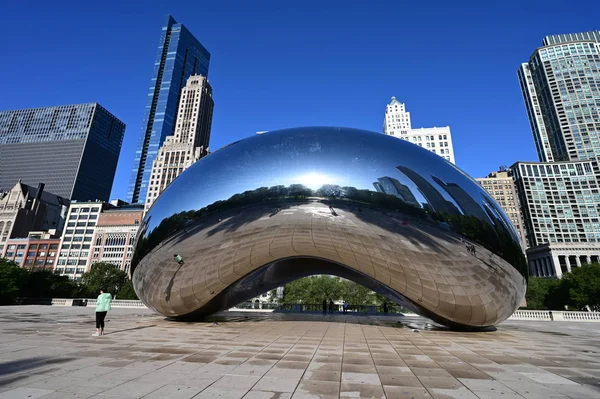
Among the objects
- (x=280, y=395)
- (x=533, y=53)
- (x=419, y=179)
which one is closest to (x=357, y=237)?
(x=419, y=179)

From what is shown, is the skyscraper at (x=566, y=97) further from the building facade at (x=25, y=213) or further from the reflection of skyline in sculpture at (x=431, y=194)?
the building facade at (x=25, y=213)

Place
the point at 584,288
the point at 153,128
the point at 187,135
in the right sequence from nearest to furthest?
the point at 584,288 → the point at 187,135 → the point at 153,128

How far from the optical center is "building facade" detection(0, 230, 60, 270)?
11200 cm

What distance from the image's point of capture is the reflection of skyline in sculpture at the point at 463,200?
7.95 meters

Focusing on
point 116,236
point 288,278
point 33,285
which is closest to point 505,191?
point 288,278

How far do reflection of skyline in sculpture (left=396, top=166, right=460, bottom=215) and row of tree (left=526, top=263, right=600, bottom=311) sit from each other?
5464cm

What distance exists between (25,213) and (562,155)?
23721 cm

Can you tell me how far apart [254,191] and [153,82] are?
22450cm

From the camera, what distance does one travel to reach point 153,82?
199 metres

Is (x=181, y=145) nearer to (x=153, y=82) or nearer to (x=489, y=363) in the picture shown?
(x=153, y=82)

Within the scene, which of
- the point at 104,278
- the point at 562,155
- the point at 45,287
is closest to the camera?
the point at 45,287

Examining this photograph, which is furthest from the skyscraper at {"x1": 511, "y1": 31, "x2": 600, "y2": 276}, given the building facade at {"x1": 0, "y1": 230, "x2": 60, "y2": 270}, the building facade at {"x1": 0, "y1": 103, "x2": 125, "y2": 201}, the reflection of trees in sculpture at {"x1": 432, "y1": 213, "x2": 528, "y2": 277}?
the building facade at {"x1": 0, "y1": 103, "x2": 125, "y2": 201}

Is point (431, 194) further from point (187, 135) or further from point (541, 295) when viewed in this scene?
point (187, 135)

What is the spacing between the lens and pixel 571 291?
50.8 m
